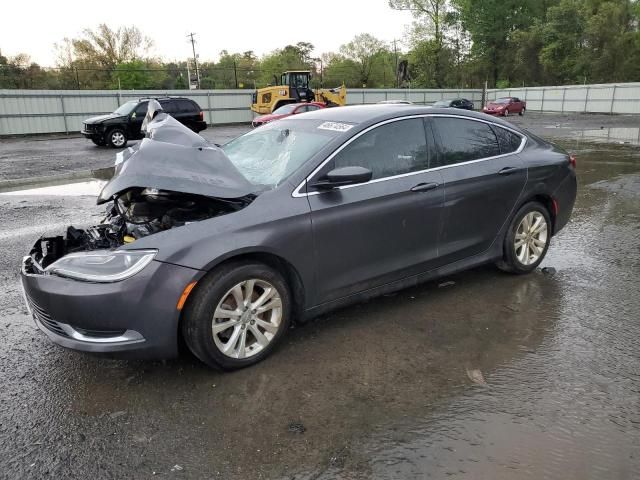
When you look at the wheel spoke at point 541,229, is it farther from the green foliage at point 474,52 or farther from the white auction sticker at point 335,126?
the green foliage at point 474,52

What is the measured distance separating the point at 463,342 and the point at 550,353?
1.88ft

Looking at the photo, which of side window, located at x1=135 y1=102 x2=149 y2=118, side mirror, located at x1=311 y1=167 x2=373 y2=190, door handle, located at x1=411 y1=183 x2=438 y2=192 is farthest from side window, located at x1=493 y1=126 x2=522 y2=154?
side window, located at x1=135 y1=102 x2=149 y2=118

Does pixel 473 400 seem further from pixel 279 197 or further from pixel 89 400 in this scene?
pixel 89 400

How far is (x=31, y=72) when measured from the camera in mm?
32688

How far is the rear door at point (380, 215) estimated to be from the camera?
11.6ft

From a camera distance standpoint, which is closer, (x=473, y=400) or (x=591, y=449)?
(x=591, y=449)

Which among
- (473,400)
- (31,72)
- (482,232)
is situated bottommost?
(473,400)

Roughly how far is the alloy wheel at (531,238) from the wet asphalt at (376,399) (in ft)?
1.16

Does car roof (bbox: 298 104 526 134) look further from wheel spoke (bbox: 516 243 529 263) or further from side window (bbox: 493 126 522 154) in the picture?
wheel spoke (bbox: 516 243 529 263)

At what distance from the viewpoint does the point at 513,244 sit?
4.70m

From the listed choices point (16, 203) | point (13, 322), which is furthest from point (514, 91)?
point (13, 322)

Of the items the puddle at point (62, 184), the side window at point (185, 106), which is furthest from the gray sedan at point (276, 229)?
the side window at point (185, 106)

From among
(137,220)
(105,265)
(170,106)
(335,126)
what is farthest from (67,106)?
(105,265)

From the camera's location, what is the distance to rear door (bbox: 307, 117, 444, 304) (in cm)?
353
